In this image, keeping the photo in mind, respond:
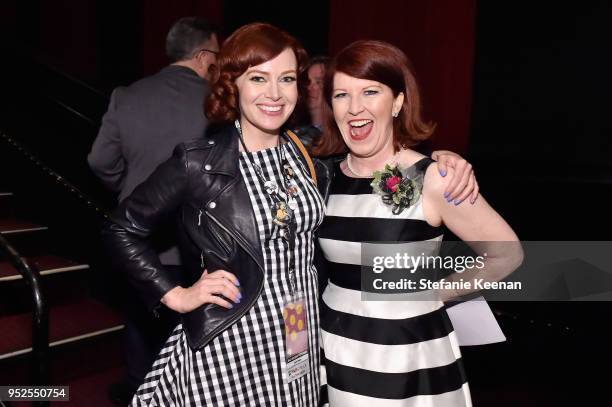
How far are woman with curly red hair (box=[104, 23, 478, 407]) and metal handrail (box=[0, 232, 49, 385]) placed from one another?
711mm

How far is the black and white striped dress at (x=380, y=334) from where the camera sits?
5.87ft

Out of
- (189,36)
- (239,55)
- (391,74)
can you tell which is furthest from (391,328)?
(189,36)

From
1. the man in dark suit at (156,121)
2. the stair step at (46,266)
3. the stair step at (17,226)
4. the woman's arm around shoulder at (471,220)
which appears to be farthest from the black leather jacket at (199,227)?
the stair step at (17,226)

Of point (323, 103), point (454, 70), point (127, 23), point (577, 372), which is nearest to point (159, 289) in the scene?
point (323, 103)

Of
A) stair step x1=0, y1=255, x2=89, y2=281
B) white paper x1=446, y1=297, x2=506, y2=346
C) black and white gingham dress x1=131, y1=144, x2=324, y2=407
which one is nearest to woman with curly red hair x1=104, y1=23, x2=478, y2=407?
black and white gingham dress x1=131, y1=144, x2=324, y2=407

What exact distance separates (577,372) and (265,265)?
282 cm

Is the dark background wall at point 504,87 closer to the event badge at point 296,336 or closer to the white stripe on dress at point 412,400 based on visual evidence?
the white stripe on dress at point 412,400

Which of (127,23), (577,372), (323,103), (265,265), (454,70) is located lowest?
(577,372)

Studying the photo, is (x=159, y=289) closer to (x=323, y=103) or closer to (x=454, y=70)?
(x=323, y=103)

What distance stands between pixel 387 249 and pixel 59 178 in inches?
93.7

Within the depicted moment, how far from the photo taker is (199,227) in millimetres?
1710

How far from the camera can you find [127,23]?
25.3 feet

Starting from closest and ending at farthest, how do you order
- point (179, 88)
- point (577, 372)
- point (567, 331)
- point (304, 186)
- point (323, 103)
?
1. point (304, 186)
2. point (323, 103)
3. point (567, 331)
4. point (179, 88)
5. point (577, 372)

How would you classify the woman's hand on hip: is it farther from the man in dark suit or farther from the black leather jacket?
the man in dark suit
